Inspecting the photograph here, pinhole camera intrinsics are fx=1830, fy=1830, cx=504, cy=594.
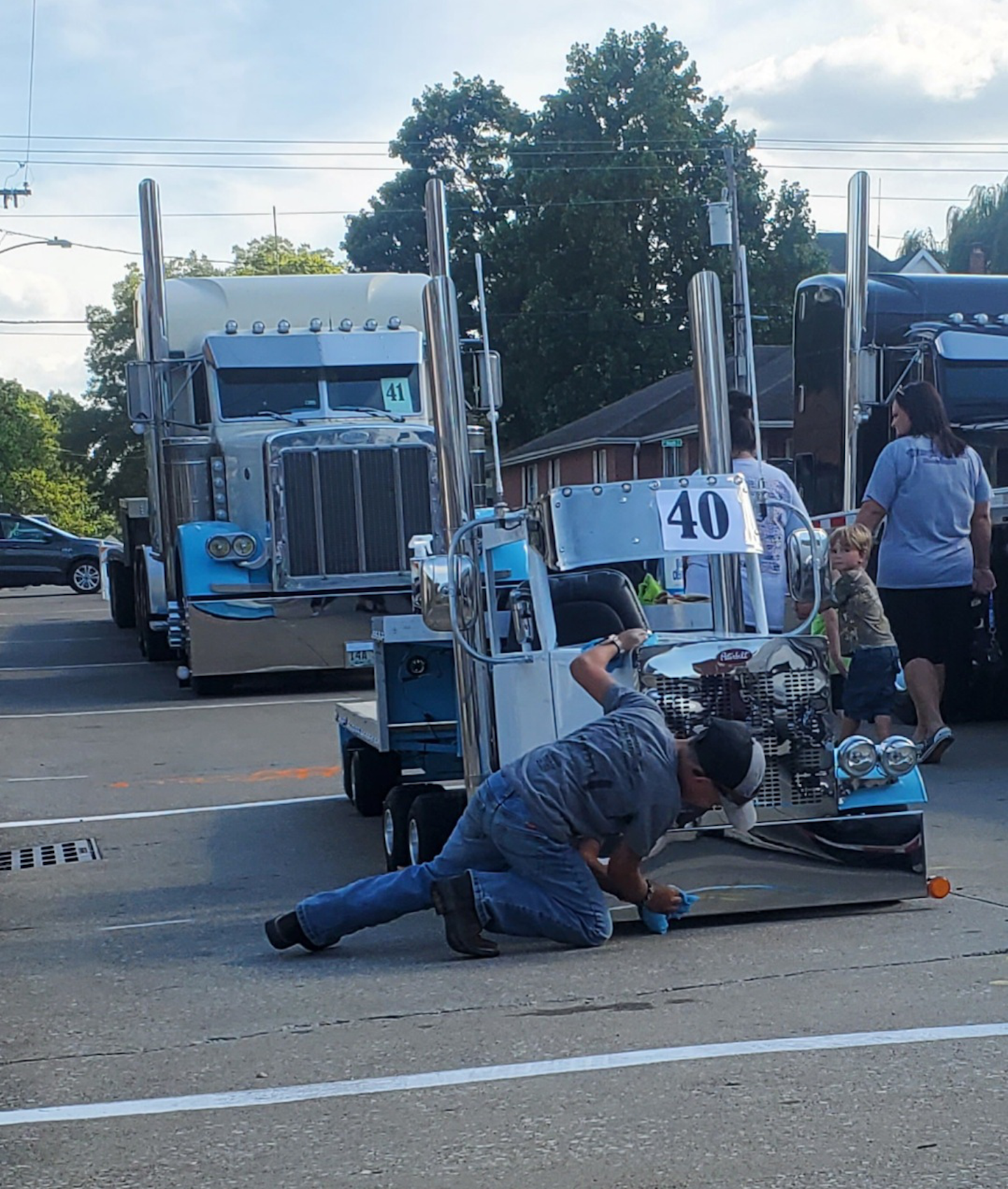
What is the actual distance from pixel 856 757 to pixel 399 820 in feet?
7.09

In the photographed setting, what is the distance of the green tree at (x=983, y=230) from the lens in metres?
62.8

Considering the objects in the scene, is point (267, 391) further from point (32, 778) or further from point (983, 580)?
point (983, 580)

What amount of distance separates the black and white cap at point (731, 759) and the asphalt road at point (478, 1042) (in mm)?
589

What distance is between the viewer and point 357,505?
17.3 meters

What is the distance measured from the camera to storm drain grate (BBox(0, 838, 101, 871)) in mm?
9008

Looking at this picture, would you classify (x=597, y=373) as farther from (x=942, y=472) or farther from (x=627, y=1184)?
(x=627, y=1184)

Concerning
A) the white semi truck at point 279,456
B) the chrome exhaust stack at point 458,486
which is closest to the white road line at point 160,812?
the chrome exhaust stack at point 458,486

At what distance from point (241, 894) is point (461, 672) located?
5.14ft

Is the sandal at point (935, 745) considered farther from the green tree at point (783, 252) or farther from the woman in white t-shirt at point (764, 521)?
the green tree at point (783, 252)

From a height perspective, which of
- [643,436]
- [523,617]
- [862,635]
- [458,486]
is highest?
[643,436]

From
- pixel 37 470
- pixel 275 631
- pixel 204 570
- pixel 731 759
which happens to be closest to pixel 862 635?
pixel 731 759

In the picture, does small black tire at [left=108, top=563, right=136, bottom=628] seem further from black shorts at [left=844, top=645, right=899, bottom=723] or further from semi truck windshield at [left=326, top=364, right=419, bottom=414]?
black shorts at [left=844, top=645, right=899, bottom=723]

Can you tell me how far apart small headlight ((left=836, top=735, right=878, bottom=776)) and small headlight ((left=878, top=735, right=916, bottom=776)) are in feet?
0.19

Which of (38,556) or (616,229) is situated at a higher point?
(616,229)
